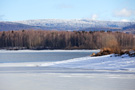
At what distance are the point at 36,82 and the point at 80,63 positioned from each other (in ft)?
27.3

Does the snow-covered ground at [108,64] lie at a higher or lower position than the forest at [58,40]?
higher

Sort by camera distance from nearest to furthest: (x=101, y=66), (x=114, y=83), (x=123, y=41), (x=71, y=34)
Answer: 1. (x=114, y=83)
2. (x=101, y=66)
3. (x=123, y=41)
4. (x=71, y=34)

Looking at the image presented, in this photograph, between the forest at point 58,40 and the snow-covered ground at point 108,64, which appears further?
the forest at point 58,40

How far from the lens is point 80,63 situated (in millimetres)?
18953

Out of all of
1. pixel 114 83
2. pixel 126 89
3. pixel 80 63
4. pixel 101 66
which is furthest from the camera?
pixel 80 63

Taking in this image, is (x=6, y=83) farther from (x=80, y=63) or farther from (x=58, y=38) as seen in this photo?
(x=58, y=38)

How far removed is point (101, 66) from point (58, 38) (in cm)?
7818

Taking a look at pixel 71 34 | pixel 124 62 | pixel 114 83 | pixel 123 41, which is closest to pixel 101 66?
pixel 124 62

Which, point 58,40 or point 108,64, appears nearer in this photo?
point 108,64

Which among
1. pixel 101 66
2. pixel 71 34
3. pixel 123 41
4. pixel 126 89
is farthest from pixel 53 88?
pixel 71 34

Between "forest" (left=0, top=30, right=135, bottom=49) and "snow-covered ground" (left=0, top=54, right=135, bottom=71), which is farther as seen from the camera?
"forest" (left=0, top=30, right=135, bottom=49)

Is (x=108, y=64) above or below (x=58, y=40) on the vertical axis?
above

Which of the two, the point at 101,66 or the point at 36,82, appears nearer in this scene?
the point at 36,82

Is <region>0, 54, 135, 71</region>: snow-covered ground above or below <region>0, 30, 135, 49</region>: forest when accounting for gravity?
above
